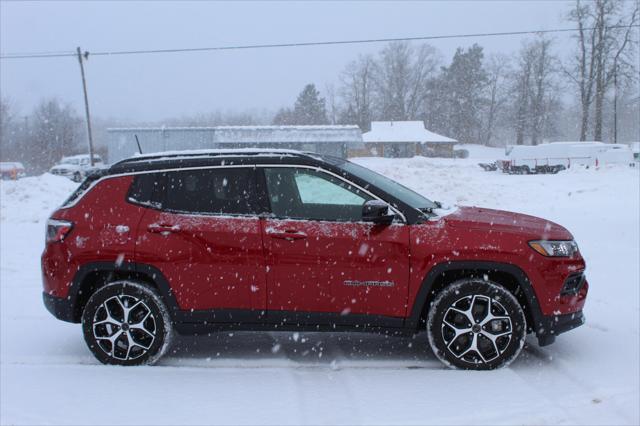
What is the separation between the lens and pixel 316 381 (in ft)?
14.3

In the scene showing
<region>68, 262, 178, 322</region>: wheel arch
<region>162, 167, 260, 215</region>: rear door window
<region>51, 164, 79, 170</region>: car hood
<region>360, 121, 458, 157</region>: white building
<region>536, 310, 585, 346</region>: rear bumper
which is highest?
<region>360, 121, 458, 157</region>: white building

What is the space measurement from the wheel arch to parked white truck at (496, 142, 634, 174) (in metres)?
41.2

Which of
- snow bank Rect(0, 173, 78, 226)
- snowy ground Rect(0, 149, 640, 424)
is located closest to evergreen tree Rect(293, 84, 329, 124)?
snow bank Rect(0, 173, 78, 226)

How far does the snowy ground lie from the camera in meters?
3.76

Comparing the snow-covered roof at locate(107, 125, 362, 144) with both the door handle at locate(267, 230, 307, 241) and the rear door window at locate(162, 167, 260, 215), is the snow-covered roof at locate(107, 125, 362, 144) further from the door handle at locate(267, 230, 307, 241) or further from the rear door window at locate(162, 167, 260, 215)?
the door handle at locate(267, 230, 307, 241)

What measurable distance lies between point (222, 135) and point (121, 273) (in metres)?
39.8

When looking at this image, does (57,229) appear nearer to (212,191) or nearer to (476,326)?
(212,191)

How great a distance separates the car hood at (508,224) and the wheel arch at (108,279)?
7.65 ft

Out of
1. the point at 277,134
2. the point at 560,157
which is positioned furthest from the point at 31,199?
the point at 560,157

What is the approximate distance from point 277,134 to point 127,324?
41.3m

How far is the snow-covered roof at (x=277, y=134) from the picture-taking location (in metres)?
43.1

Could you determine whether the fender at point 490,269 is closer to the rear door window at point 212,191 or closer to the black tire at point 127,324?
the rear door window at point 212,191

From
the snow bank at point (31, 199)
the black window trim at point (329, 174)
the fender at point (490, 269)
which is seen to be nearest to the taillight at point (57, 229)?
the black window trim at point (329, 174)

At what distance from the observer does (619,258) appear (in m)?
8.72
